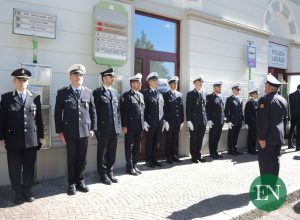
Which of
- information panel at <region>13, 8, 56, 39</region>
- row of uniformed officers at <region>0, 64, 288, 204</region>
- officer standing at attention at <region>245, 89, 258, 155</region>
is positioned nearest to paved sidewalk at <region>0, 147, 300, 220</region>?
row of uniformed officers at <region>0, 64, 288, 204</region>

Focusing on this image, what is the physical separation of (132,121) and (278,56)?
7394 mm

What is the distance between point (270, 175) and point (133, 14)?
4.13m

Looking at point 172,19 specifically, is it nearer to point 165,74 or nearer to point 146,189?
point 165,74

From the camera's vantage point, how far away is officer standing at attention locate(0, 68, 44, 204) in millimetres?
4609

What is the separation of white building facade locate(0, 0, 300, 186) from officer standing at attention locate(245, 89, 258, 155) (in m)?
0.60

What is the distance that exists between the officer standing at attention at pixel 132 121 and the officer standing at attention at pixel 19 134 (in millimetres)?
1890

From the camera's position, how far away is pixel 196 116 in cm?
754

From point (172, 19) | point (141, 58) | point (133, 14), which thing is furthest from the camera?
point (172, 19)

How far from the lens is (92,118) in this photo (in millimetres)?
5422

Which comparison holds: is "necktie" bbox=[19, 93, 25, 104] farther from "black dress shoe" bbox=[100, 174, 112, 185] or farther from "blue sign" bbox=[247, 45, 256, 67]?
"blue sign" bbox=[247, 45, 256, 67]

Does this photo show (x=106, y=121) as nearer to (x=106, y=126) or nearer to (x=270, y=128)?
(x=106, y=126)

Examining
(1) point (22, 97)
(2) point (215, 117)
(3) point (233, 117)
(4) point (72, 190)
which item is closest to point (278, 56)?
(3) point (233, 117)

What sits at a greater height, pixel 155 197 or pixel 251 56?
pixel 251 56

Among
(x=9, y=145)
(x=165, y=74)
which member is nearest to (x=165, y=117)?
(x=165, y=74)
